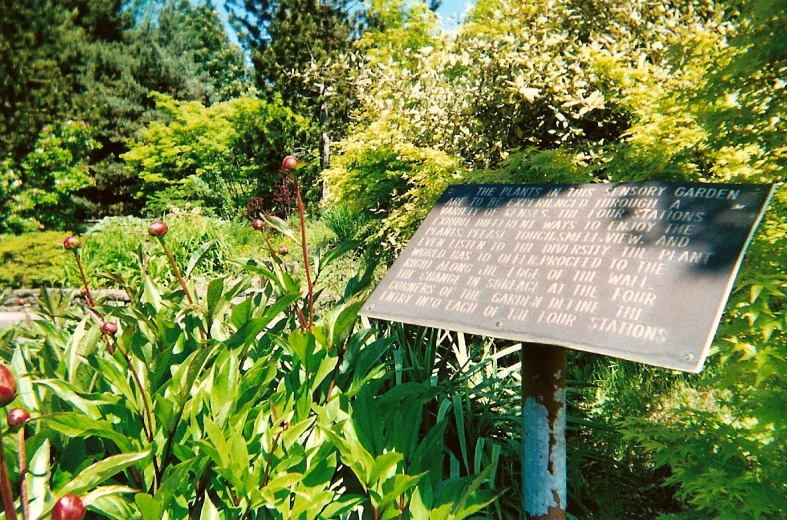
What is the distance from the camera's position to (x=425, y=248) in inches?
101

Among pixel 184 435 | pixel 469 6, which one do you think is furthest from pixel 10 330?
pixel 469 6

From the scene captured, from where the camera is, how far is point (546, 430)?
2328 mm

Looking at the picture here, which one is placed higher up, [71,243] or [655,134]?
[71,243]

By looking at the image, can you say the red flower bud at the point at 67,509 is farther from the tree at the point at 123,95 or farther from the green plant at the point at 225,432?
the tree at the point at 123,95

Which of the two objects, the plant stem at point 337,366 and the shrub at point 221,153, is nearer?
the plant stem at point 337,366

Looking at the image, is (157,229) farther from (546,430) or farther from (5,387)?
(546,430)

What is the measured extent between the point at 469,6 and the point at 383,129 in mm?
3103

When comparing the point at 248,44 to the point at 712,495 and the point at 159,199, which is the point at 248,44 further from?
the point at 712,495

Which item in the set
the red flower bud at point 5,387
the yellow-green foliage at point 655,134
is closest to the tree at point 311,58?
the yellow-green foliage at point 655,134

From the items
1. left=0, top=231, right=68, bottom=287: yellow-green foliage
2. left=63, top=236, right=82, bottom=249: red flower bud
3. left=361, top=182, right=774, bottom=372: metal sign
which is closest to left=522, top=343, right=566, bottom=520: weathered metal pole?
left=361, top=182, right=774, bottom=372: metal sign

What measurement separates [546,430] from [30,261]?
948cm

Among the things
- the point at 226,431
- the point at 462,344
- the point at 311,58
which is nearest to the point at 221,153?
the point at 311,58

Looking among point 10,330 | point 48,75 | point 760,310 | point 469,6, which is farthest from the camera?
point 48,75

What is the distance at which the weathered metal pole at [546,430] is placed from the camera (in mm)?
2322
